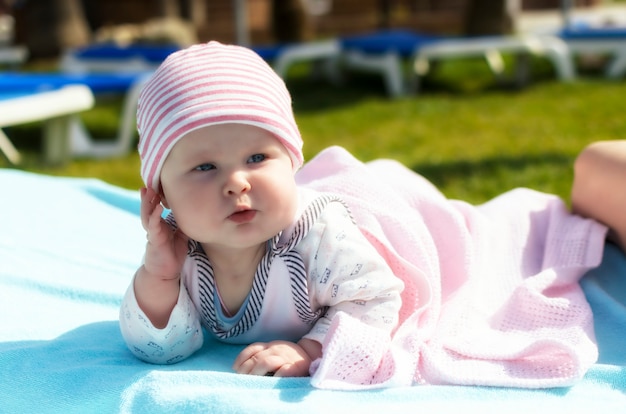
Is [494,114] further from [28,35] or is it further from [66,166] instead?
[28,35]

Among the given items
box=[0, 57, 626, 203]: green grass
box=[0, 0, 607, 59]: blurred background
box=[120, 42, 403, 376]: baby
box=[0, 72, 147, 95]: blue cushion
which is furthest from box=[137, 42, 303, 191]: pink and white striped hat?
box=[0, 0, 607, 59]: blurred background

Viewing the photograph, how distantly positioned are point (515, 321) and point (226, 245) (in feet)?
2.72

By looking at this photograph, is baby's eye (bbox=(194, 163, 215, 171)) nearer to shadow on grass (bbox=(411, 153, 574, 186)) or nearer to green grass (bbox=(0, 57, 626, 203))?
green grass (bbox=(0, 57, 626, 203))

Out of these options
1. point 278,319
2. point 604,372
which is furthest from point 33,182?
point 604,372

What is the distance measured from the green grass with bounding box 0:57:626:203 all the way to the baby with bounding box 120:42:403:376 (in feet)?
8.62

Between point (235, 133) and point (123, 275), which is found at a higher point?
point (235, 133)

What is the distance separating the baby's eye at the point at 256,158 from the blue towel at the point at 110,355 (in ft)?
1.59

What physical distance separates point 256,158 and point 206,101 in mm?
173

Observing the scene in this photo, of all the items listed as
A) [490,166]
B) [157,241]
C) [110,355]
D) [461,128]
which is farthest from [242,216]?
[461,128]

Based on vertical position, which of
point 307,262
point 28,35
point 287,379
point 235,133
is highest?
point 235,133

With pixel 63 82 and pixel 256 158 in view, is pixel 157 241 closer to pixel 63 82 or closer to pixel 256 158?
pixel 256 158

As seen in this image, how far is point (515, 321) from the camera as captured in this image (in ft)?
6.97

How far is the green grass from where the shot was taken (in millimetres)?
5051

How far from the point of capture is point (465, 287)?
222cm
